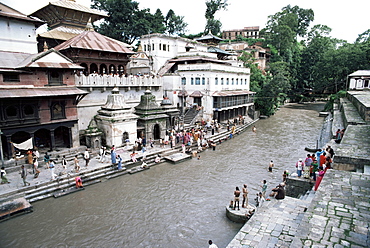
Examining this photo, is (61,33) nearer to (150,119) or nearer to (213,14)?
(150,119)

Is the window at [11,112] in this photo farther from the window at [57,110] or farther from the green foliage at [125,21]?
the green foliage at [125,21]

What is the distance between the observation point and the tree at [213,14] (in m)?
67.1

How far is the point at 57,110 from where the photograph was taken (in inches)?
715

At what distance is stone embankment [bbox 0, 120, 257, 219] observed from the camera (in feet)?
41.1

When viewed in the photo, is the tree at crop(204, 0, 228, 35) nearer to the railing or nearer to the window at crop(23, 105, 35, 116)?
the railing

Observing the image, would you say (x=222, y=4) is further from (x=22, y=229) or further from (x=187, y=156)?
(x=22, y=229)

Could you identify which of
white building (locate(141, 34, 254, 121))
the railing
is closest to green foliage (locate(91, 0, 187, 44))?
white building (locate(141, 34, 254, 121))

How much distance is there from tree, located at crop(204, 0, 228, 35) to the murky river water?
5712cm

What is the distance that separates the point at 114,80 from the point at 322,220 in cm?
2063

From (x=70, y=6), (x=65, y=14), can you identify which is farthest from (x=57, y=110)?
(x=70, y=6)

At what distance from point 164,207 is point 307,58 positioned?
6554 cm

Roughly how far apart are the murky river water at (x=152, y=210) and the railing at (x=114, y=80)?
9562 mm

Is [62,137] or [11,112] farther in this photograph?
[62,137]

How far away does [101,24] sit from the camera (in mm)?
47188
